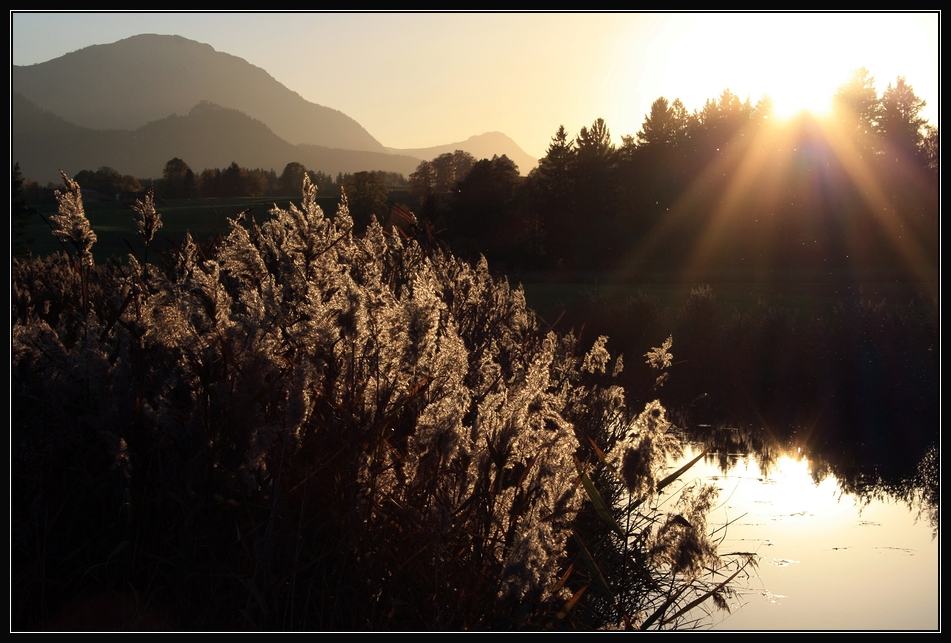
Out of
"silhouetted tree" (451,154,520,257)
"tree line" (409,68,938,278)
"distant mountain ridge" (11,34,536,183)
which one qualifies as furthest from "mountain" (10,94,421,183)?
"silhouetted tree" (451,154,520,257)

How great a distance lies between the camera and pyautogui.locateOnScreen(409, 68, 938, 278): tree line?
126 ft

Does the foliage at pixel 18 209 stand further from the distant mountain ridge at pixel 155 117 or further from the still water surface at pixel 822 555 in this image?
the distant mountain ridge at pixel 155 117

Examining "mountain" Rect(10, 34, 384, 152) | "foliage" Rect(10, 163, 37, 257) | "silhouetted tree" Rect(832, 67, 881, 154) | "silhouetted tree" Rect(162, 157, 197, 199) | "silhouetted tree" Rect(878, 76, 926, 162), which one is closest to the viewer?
"foliage" Rect(10, 163, 37, 257)

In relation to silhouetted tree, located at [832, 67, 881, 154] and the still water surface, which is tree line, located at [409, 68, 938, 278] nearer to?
silhouetted tree, located at [832, 67, 881, 154]

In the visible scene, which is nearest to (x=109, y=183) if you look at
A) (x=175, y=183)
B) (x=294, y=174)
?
(x=175, y=183)

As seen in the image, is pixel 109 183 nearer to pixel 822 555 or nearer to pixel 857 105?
pixel 822 555

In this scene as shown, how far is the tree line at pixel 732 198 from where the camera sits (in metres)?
38.4

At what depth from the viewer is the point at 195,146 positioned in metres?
140

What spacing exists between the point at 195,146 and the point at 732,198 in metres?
118

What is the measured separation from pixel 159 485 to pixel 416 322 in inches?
48.4

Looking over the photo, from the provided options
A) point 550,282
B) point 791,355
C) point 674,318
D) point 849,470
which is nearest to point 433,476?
point 849,470

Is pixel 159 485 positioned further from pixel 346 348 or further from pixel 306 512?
pixel 346 348

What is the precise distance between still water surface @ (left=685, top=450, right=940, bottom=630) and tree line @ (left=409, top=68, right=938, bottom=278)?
2516 centimetres

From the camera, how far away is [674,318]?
14.8 meters
